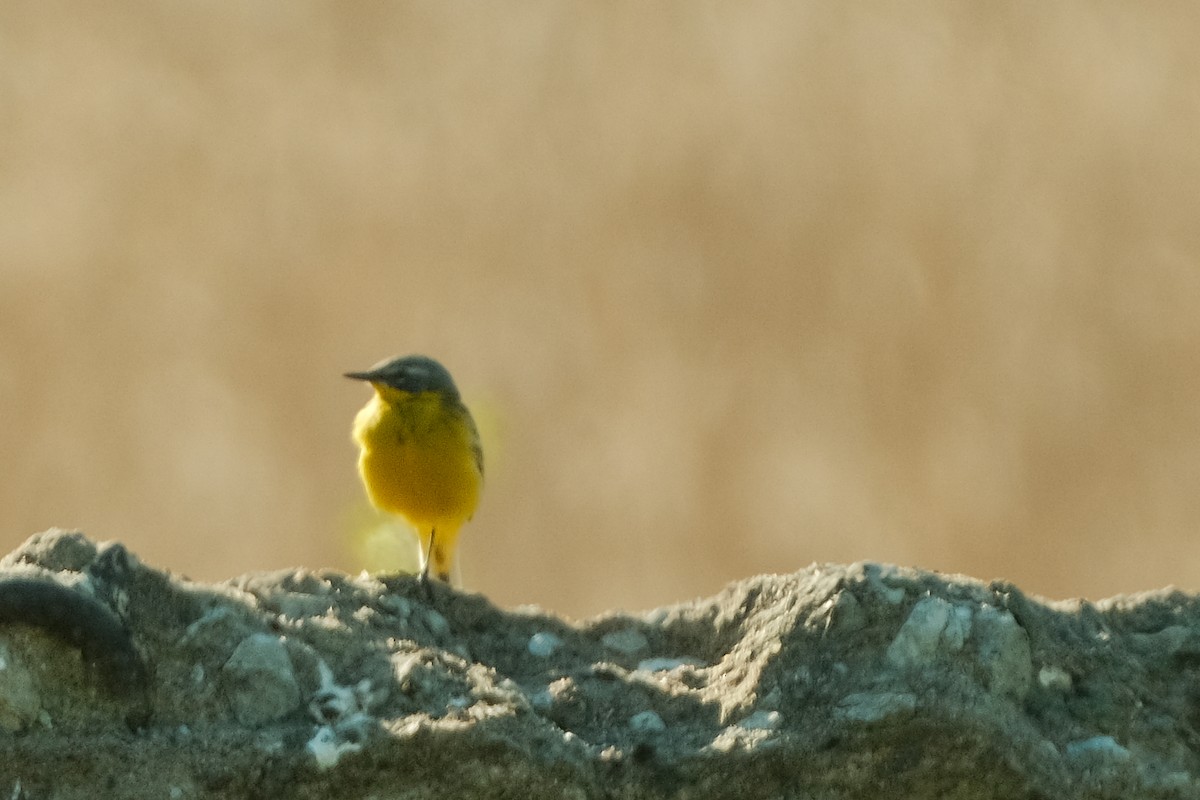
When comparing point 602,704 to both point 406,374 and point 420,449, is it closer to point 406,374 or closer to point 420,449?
point 420,449

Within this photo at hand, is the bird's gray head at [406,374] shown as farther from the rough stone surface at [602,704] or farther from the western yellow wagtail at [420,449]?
the rough stone surface at [602,704]

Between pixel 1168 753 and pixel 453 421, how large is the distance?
370 cm

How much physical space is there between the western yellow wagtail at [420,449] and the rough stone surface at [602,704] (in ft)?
7.29

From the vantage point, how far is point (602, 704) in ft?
14.0

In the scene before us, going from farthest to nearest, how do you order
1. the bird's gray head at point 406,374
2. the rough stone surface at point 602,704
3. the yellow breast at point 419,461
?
the bird's gray head at point 406,374 → the yellow breast at point 419,461 → the rough stone surface at point 602,704

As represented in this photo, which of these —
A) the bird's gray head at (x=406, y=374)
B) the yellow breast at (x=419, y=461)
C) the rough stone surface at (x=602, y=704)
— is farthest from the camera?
the bird's gray head at (x=406, y=374)

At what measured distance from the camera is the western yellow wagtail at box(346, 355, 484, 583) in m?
6.83

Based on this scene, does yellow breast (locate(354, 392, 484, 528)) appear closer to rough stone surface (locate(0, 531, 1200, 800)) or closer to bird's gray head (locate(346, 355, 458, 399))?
bird's gray head (locate(346, 355, 458, 399))

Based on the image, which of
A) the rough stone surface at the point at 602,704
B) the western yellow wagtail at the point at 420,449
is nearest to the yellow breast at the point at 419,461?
the western yellow wagtail at the point at 420,449

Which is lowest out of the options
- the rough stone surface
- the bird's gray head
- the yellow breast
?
the rough stone surface

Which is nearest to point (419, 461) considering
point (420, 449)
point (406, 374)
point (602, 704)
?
point (420, 449)

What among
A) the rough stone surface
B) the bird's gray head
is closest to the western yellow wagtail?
the bird's gray head

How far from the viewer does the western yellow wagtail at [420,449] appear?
683cm

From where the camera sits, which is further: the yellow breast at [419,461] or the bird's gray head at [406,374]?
the bird's gray head at [406,374]
